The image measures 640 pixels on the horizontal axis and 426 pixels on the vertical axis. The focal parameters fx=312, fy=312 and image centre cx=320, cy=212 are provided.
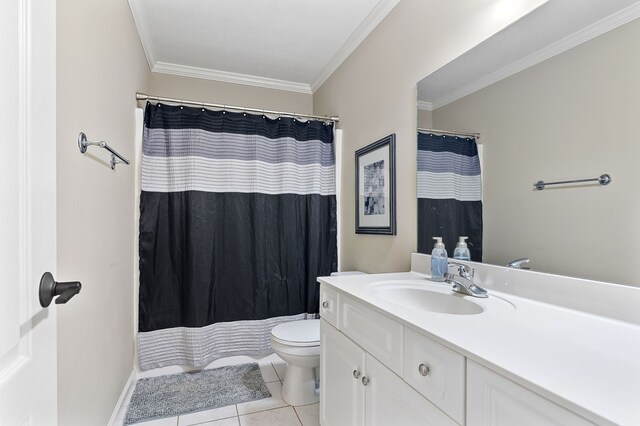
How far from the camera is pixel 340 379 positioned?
1330 mm

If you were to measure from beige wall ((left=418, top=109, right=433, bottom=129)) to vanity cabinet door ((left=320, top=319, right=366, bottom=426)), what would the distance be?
3.63ft

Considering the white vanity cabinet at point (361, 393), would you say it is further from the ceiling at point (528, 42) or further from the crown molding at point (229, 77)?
the crown molding at point (229, 77)

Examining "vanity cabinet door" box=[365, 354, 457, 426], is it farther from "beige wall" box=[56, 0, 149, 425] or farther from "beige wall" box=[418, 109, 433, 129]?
"beige wall" box=[418, 109, 433, 129]

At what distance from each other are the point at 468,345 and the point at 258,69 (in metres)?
2.70

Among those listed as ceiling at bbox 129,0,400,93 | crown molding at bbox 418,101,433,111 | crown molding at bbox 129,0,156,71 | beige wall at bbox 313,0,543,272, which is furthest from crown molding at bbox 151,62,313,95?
crown molding at bbox 418,101,433,111

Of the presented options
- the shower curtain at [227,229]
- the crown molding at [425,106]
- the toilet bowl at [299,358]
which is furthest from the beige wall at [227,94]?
the toilet bowl at [299,358]

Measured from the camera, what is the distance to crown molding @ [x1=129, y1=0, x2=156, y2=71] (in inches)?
73.9

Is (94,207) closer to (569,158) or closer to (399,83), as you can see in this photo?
(399,83)

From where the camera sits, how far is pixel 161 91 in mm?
2666

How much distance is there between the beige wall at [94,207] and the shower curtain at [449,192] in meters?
1.50

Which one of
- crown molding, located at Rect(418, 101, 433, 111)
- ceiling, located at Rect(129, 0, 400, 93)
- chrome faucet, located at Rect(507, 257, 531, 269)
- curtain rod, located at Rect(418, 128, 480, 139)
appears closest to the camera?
chrome faucet, located at Rect(507, 257, 531, 269)

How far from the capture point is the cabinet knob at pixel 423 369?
2.69ft
